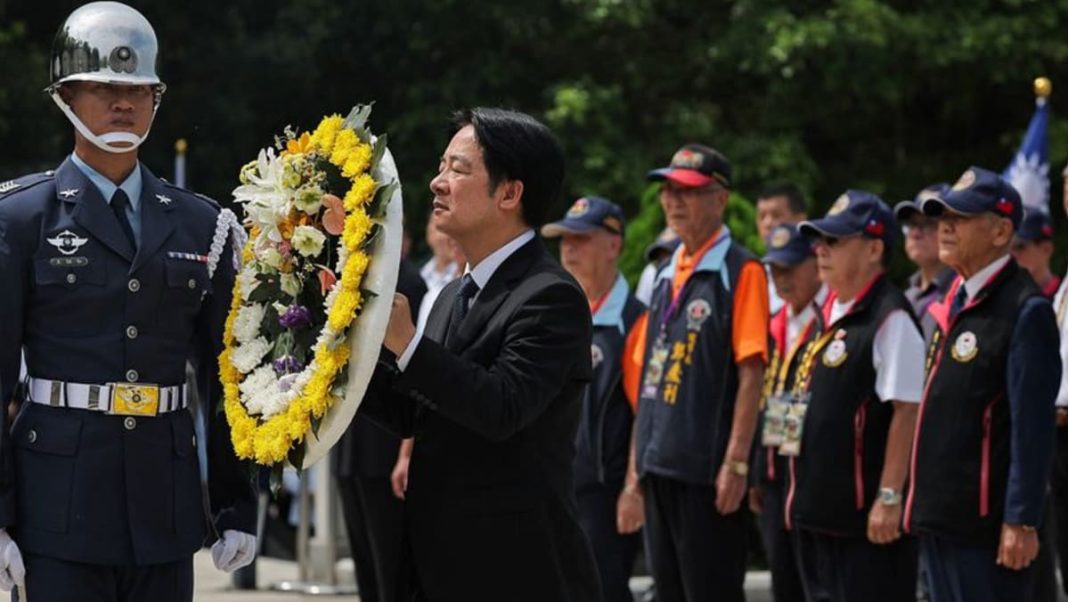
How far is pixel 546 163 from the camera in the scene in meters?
5.55

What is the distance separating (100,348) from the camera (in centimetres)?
580

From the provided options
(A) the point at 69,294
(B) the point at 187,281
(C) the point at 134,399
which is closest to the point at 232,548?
(C) the point at 134,399

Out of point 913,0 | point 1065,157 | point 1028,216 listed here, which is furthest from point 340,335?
point 913,0

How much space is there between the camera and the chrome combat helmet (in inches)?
231

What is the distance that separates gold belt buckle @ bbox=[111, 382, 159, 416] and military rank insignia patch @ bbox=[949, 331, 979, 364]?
3042 mm

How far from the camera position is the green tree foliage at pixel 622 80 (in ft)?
64.8

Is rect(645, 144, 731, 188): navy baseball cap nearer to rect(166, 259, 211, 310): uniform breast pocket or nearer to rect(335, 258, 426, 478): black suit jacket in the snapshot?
rect(335, 258, 426, 478): black suit jacket

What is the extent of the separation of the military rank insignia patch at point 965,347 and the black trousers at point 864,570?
1012 mm

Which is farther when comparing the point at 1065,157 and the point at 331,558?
the point at 1065,157

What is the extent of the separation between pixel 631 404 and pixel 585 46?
43.9 ft

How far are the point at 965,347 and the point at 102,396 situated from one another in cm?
323

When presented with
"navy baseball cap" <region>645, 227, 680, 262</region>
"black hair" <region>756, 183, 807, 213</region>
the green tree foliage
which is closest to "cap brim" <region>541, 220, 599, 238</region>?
"navy baseball cap" <region>645, 227, 680, 262</region>

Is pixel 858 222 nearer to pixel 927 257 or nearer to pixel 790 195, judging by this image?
pixel 927 257

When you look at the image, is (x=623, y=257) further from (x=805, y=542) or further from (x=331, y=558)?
(x=805, y=542)
